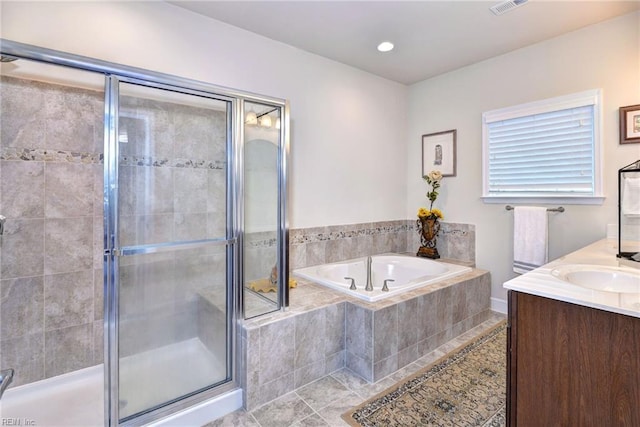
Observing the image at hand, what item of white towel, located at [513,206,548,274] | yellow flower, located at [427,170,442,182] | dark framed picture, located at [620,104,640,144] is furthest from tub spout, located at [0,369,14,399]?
dark framed picture, located at [620,104,640,144]

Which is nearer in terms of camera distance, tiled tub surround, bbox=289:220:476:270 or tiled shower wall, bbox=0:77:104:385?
tiled shower wall, bbox=0:77:104:385

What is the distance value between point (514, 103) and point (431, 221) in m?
1.39

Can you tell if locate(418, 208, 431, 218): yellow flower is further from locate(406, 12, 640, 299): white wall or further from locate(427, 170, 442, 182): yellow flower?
locate(427, 170, 442, 182): yellow flower

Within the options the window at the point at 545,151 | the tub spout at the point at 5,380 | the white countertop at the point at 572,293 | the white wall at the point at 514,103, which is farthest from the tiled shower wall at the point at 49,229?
the window at the point at 545,151

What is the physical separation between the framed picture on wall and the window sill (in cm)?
54

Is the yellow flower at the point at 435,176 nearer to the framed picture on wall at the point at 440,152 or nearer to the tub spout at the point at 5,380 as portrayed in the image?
the framed picture on wall at the point at 440,152

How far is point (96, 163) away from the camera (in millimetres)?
1974

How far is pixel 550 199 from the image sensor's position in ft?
8.88

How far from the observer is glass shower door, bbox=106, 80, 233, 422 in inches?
62.1

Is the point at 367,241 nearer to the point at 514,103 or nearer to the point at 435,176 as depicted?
the point at 435,176

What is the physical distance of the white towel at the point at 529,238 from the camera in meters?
2.64

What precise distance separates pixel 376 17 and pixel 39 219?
2.65 metres

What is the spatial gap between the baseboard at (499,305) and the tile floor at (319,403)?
1256mm

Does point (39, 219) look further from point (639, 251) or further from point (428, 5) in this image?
point (639, 251)
